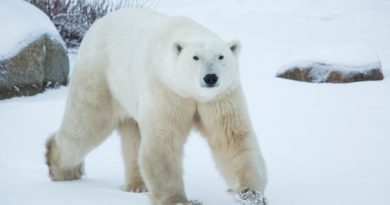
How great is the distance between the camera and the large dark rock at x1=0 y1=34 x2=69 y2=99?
7031 millimetres

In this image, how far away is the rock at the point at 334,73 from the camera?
769cm

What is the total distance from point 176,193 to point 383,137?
91.1 inches

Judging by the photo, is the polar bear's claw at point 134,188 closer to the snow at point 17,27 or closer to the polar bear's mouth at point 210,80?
the polar bear's mouth at point 210,80

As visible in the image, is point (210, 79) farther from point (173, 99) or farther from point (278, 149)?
point (278, 149)

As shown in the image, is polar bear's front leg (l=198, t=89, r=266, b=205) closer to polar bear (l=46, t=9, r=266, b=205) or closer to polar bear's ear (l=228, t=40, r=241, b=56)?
polar bear (l=46, t=9, r=266, b=205)

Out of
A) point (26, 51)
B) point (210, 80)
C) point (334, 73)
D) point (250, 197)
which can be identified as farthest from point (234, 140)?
point (334, 73)

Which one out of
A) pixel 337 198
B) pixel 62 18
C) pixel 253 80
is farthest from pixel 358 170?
pixel 62 18

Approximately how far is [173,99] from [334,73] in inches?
178

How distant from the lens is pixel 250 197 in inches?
131

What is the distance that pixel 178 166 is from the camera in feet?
11.7

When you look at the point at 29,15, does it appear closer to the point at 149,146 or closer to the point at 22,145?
the point at 22,145

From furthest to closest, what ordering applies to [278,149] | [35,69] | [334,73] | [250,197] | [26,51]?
[334,73], [35,69], [26,51], [278,149], [250,197]

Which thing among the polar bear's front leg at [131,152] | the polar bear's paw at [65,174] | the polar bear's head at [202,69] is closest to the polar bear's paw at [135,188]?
the polar bear's front leg at [131,152]

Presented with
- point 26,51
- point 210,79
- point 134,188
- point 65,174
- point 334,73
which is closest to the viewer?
point 210,79
